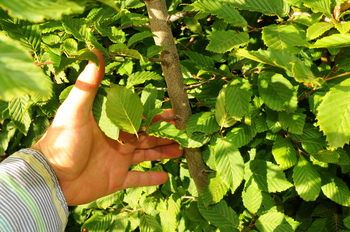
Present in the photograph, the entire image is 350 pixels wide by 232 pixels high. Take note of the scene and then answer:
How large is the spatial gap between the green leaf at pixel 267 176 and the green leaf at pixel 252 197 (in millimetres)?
31

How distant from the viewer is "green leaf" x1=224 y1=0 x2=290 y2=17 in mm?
986

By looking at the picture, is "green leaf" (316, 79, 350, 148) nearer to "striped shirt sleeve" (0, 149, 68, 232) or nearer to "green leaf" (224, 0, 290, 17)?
"green leaf" (224, 0, 290, 17)

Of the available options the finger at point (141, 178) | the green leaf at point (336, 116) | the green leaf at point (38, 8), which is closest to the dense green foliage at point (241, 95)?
the green leaf at point (336, 116)

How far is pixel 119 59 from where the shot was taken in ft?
4.74

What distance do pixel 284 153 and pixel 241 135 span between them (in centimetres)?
18

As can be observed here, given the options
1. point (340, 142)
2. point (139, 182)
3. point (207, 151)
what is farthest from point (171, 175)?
point (340, 142)

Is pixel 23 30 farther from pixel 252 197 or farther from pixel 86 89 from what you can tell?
pixel 252 197

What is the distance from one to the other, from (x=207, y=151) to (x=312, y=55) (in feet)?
2.00

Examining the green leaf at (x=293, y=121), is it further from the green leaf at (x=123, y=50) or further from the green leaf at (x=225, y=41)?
the green leaf at (x=123, y=50)

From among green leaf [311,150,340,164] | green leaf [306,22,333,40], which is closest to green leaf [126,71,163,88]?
green leaf [306,22,333,40]

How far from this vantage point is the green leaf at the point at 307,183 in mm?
1198

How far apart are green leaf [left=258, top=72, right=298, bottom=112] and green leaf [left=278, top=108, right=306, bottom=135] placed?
79 mm

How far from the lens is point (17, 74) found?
1.09 feet

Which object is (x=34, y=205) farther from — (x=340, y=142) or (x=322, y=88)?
(x=322, y=88)
